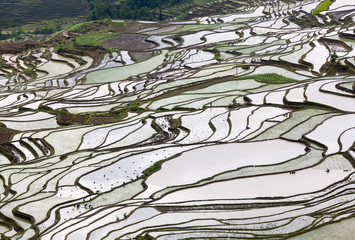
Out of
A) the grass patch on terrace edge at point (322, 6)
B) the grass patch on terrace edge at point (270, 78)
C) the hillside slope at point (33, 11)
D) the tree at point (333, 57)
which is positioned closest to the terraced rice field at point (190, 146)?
the grass patch on terrace edge at point (270, 78)

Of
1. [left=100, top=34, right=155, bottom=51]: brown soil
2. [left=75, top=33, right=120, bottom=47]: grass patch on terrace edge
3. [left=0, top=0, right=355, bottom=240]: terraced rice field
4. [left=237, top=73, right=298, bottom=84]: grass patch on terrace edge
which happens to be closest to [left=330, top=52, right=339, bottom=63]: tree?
[left=0, top=0, right=355, bottom=240]: terraced rice field

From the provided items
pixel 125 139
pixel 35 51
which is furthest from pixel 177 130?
pixel 35 51

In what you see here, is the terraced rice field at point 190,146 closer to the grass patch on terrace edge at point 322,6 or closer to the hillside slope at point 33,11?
the grass patch on terrace edge at point 322,6

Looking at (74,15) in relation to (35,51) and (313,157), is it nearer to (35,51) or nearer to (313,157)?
(35,51)

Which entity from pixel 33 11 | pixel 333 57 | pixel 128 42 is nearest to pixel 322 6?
pixel 128 42

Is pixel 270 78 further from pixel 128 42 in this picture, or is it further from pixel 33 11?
pixel 33 11

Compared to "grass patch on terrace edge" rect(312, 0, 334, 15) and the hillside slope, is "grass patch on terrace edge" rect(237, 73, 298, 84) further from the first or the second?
the hillside slope
